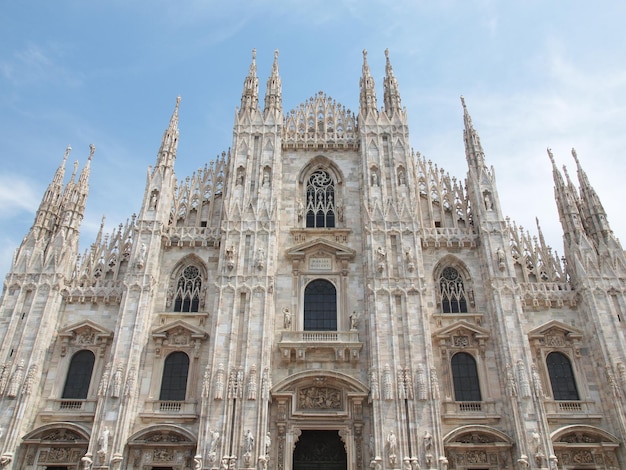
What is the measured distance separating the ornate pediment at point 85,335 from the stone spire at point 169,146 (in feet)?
27.4

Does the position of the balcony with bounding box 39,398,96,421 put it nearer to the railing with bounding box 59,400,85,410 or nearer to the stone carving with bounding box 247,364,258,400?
the railing with bounding box 59,400,85,410

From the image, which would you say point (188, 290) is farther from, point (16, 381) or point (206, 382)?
point (16, 381)

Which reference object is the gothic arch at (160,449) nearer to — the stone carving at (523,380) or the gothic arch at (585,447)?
the stone carving at (523,380)

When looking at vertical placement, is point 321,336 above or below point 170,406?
above

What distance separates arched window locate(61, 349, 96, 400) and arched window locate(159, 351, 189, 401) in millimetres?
3069

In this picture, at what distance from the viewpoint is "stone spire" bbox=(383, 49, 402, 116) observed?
2755 cm

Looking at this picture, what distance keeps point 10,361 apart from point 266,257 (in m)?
10.8

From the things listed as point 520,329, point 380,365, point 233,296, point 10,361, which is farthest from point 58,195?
point 520,329

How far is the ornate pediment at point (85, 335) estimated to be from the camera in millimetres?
21734

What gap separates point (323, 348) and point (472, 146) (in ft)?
42.2

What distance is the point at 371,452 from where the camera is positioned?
19.2 m

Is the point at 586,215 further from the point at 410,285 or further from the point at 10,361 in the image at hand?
the point at 10,361

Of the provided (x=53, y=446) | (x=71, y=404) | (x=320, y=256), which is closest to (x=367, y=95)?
(x=320, y=256)

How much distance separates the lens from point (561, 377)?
21.2 meters
